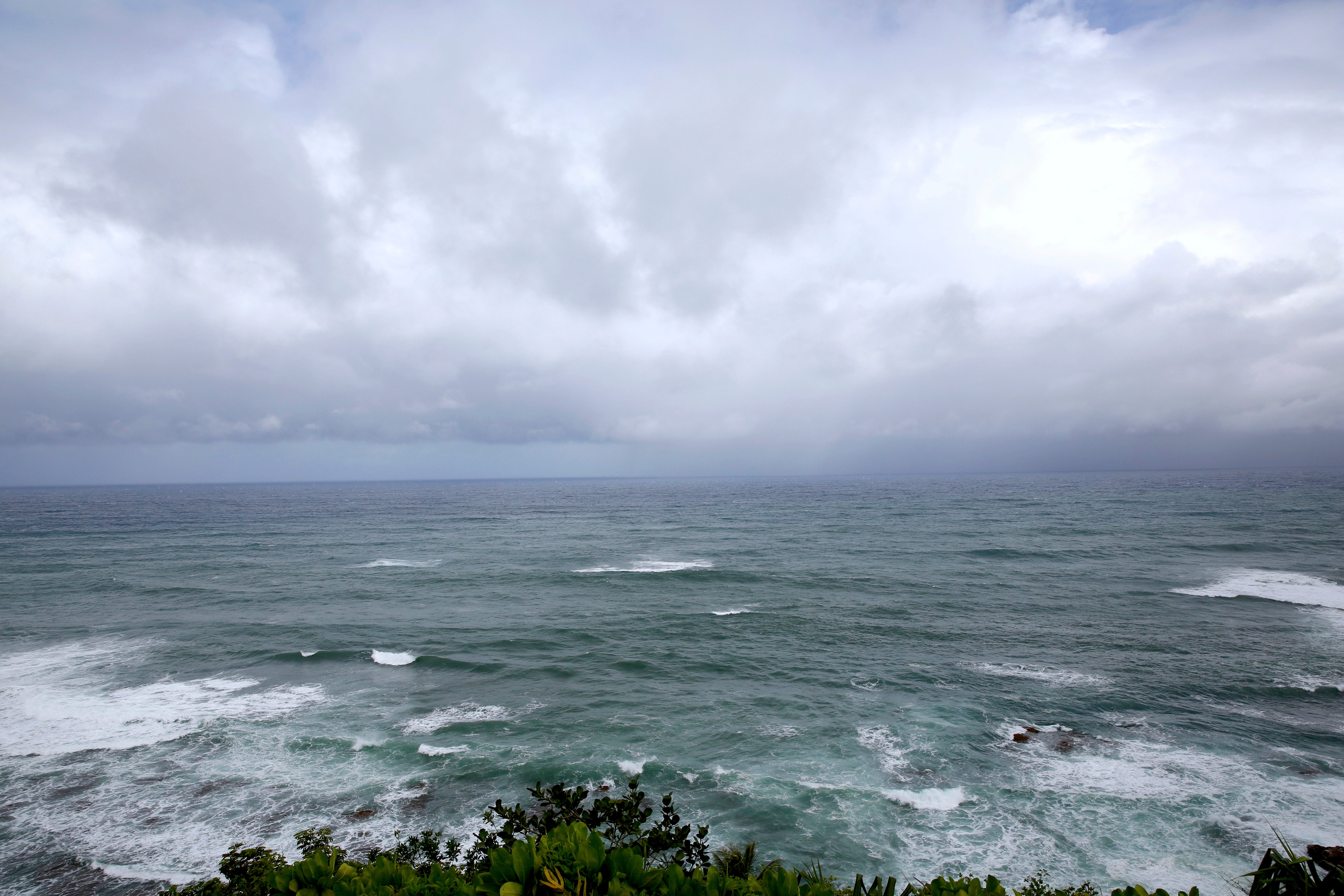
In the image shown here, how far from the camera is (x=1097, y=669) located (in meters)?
29.5

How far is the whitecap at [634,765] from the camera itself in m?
20.6

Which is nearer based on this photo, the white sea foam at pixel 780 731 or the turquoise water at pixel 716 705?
the turquoise water at pixel 716 705

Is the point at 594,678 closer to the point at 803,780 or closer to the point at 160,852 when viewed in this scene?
the point at 803,780

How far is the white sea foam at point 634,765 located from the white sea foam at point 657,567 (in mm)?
34580

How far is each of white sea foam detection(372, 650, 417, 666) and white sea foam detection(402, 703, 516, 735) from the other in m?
7.05

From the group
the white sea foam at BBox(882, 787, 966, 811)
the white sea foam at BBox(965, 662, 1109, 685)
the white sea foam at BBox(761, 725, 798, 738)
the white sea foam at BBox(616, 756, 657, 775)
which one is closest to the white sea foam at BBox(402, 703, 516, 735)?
the white sea foam at BBox(616, 756, 657, 775)

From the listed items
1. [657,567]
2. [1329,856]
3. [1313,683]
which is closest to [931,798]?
[1329,856]

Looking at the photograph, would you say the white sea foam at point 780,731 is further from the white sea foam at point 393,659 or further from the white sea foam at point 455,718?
the white sea foam at point 393,659

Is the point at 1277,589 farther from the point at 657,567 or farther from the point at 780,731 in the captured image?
the point at 657,567

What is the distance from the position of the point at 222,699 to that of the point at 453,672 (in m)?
9.26

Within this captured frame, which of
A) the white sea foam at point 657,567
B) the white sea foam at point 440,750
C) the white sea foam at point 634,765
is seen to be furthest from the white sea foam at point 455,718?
the white sea foam at point 657,567

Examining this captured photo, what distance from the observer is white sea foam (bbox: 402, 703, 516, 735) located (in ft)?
78.9

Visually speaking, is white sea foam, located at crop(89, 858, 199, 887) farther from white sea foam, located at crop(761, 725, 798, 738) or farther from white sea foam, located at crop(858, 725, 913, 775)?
white sea foam, located at crop(858, 725, 913, 775)

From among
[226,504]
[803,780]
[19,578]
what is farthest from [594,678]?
[226,504]
